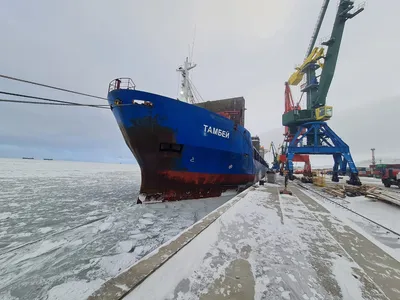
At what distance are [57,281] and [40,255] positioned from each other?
1.39 metres

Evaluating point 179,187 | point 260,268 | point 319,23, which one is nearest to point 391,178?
point 179,187

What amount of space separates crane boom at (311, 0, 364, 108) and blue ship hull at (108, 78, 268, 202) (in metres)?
17.8

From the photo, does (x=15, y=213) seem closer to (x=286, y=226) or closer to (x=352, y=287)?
(x=286, y=226)

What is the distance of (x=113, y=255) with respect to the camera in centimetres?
385

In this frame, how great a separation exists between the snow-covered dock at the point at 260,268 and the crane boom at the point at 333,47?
71.7 feet

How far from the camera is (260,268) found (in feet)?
7.15

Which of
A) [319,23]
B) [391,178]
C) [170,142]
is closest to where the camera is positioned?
[170,142]

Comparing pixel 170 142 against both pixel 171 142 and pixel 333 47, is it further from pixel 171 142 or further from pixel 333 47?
pixel 333 47

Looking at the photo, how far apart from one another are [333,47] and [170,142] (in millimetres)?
23191

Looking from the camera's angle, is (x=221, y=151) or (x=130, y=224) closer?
(x=130, y=224)

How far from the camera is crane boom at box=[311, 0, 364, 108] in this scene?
61.8 ft

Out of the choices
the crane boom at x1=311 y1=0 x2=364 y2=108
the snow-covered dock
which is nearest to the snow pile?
the snow-covered dock

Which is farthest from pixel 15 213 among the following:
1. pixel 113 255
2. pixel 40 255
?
pixel 113 255

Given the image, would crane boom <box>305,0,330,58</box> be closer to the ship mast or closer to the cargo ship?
the ship mast
